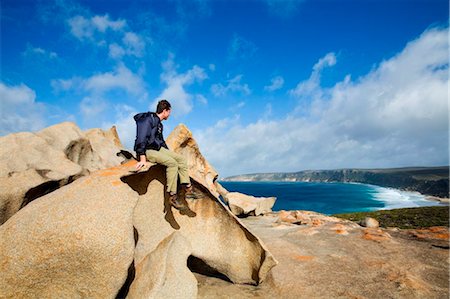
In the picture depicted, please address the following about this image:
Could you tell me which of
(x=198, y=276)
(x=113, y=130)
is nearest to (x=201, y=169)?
(x=113, y=130)

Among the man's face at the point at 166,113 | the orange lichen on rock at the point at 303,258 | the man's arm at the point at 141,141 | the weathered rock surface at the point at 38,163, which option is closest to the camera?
the man's arm at the point at 141,141

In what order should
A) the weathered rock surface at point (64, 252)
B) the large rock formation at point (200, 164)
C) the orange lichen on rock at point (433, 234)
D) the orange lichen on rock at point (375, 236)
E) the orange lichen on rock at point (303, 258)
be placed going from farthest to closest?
1. the large rock formation at point (200, 164)
2. the orange lichen on rock at point (433, 234)
3. the orange lichen on rock at point (375, 236)
4. the orange lichen on rock at point (303, 258)
5. the weathered rock surface at point (64, 252)

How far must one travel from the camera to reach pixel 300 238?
13.8m

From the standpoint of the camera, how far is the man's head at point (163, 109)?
8523mm

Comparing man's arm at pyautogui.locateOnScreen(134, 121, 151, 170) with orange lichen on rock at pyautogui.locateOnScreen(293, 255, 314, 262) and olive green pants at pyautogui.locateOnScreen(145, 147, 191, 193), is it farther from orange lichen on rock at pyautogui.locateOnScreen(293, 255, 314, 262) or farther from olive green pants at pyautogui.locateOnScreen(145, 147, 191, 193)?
orange lichen on rock at pyautogui.locateOnScreen(293, 255, 314, 262)

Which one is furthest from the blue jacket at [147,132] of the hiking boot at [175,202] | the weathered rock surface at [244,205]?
the weathered rock surface at [244,205]

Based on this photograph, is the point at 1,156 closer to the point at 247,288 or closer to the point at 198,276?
the point at 198,276

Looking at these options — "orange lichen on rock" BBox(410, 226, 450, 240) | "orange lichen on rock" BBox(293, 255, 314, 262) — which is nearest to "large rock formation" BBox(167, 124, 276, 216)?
"orange lichen on rock" BBox(293, 255, 314, 262)

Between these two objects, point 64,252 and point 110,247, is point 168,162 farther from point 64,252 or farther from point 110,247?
point 64,252

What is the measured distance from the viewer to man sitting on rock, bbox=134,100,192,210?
780 cm

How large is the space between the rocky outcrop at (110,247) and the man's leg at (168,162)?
1.00 meters

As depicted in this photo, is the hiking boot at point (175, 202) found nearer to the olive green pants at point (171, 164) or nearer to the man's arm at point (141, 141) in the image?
the olive green pants at point (171, 164)

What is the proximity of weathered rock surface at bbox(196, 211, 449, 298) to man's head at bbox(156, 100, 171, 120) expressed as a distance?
247 inches

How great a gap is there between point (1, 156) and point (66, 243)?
22.1 feet
